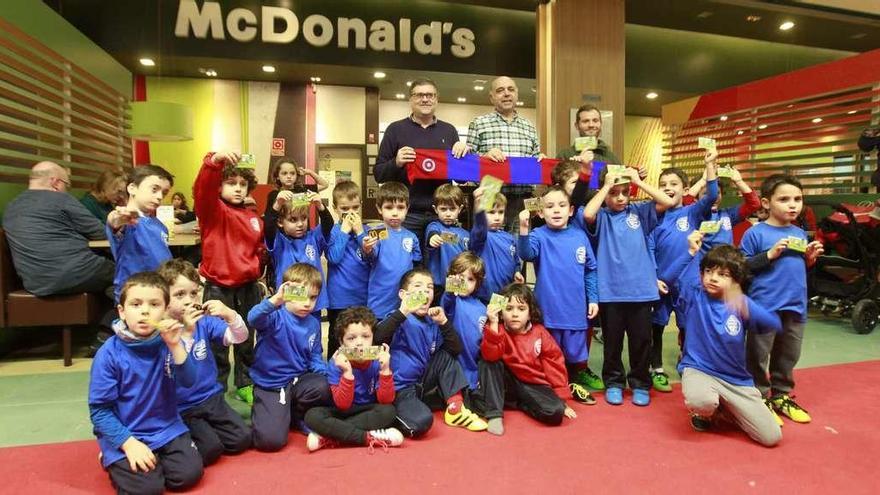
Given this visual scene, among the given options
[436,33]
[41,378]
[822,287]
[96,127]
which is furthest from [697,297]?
[96,127]

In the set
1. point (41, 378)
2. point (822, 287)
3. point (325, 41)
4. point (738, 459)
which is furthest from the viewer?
point (325, 41)

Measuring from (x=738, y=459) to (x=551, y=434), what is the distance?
834 millimetres

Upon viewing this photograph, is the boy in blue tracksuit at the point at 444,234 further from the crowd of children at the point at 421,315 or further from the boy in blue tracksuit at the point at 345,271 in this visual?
the boy in blue tracksuit at the point at 345,271

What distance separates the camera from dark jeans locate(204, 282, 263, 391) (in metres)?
3.10

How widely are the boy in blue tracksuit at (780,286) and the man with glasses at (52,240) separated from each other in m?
4.39

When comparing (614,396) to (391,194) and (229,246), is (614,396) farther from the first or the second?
(229,246)

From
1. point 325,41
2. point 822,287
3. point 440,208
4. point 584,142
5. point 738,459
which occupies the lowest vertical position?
point 738,459

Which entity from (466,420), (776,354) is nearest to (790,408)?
(776,354)

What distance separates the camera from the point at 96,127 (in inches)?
271

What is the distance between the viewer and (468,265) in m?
2.99

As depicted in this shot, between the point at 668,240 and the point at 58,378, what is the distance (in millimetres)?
4162

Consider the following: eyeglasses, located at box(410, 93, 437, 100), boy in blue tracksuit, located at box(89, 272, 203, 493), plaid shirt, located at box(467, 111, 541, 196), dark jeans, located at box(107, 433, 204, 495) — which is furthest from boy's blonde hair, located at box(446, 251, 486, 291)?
dark jeans, located at box(107, 433, 204, 495)

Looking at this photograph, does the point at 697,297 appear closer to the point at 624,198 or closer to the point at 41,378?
the point at 624,198

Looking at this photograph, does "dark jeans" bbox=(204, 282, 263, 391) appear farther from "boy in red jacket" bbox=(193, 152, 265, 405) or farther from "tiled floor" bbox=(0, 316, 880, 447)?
"tiled floor" bbox=(0, 316, 880, 447)
